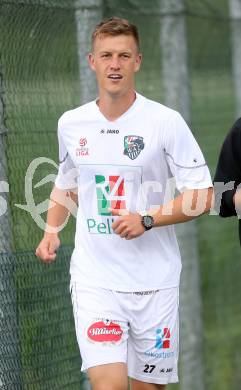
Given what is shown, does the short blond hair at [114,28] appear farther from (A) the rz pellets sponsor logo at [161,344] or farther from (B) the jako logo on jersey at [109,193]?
(A) the rz pellets sponsor logo at [161,344]

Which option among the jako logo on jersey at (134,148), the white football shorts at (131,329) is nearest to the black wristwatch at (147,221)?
the jako logo on jersey at (134,148)

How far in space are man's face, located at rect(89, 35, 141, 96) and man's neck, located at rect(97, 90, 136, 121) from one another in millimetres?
37

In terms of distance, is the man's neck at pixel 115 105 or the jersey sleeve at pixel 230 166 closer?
the jersey sleeve at pixel 230 166

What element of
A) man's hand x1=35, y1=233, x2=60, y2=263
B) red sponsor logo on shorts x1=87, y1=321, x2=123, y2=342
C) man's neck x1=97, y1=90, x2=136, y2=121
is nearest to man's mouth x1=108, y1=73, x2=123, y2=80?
man's neck x1=97, y1=90, x2=136, y2=121

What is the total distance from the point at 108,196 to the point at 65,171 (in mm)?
374

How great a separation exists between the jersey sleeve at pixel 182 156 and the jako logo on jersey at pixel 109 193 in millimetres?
271

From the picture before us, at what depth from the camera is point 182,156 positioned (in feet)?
20.4

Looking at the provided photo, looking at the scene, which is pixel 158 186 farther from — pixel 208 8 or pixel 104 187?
pixel 208 8

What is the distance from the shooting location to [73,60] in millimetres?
7223

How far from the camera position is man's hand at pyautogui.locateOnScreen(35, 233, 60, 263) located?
6.22 meters

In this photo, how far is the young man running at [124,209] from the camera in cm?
623

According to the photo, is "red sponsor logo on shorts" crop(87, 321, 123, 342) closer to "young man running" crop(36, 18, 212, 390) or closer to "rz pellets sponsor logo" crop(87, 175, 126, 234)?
"young man running" crop(36, 18, 212, 390)

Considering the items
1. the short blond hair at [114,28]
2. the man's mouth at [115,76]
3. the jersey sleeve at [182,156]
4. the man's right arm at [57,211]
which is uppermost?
the short blond hair at [114,28]

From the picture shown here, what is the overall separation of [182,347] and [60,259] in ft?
6.26
